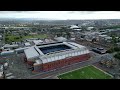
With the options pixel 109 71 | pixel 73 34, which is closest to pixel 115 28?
pixel 73 34

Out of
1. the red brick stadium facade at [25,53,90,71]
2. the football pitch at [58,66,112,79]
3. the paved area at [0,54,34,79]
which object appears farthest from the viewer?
the red brick stadium facade at [25,53,90,71]

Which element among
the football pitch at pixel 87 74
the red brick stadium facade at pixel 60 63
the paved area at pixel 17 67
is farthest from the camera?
the red brick stadium facade at pixel 60 63

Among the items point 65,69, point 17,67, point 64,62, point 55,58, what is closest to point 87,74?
point 65,69

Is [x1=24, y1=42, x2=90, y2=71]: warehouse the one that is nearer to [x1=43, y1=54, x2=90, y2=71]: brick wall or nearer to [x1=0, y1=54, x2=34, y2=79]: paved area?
[x1=43, y1=54, x2=90, y2=71]: brick wall

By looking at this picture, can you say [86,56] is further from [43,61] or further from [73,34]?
[73,34]

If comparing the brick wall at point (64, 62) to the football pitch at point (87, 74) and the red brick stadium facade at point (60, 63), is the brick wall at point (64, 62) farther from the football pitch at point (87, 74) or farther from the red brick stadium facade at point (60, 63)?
the football pitch at point (87, 74)

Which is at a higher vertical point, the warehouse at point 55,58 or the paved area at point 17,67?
the warehouse at point 55,58

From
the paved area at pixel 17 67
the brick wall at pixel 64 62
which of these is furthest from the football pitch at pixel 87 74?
the paved area at pixel 17 67

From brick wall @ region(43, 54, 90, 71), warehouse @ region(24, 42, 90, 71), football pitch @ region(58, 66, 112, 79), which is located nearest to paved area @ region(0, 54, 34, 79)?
warehouse @ region(24, 42, 90, 71)

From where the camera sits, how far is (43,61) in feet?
17.2

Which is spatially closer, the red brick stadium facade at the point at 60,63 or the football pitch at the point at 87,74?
the football pitch at the point at 87,74

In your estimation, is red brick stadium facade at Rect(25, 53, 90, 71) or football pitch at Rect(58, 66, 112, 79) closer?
football pitch at Rect(58, 66, 112, 79)
